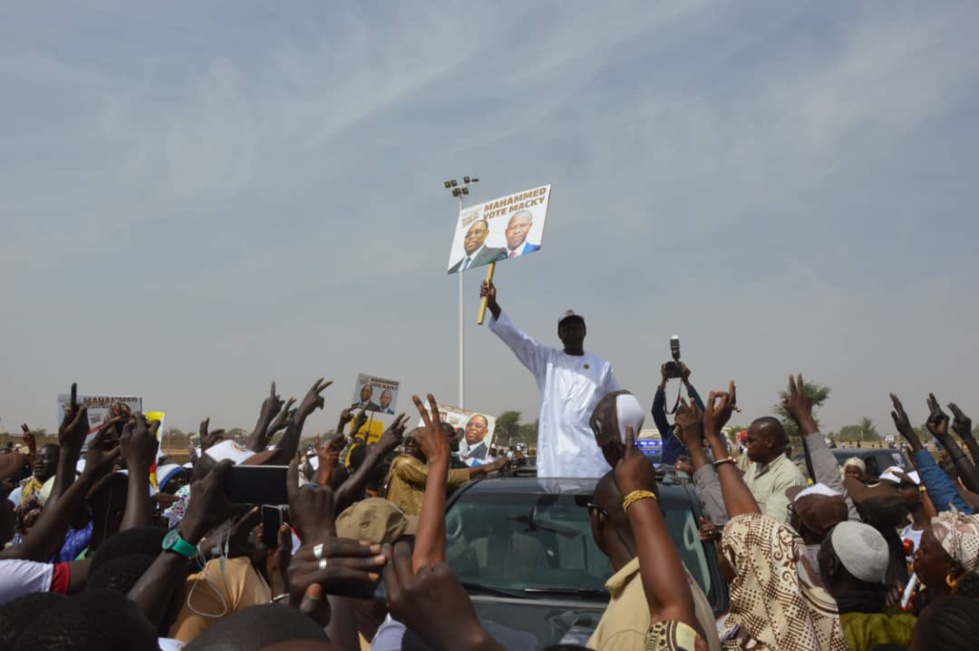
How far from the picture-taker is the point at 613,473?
2.15 metres

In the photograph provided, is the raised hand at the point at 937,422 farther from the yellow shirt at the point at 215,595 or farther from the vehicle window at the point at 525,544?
the yellow shirt at the point at 215,595

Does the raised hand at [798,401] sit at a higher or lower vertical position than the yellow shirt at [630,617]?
higher

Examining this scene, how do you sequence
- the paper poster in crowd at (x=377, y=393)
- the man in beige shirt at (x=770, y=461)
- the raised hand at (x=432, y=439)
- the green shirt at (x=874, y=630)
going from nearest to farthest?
the raised hand at (x=432, y=439) < the green shirt at (x=874, y=630) < the man in beige shirt at (x=770, y=461) < the paper poster in crowd at (x=377, y=393)

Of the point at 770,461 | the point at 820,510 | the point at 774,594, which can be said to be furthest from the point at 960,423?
the point at 774,594

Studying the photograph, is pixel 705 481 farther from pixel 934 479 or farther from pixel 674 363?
pixel 934 479

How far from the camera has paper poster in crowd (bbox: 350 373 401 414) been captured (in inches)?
412

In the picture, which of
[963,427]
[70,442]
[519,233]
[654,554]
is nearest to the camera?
[654,554]

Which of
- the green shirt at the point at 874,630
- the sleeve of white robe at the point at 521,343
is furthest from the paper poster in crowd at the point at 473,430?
the green shirt at the point at 874,630

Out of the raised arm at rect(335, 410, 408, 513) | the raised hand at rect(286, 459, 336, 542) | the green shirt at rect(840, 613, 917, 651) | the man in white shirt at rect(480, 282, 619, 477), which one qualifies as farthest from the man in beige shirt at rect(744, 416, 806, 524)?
the raised hand at rect(286, 459, 336, 542)

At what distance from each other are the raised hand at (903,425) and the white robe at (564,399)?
1.90 meters

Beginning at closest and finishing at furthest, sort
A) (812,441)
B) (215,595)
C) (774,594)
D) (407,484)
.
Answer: (774,594), (215,595), (812,441), (407,484)

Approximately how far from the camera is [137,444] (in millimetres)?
3451

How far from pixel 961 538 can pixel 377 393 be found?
842 cm

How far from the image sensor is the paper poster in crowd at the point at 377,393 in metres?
10.5
